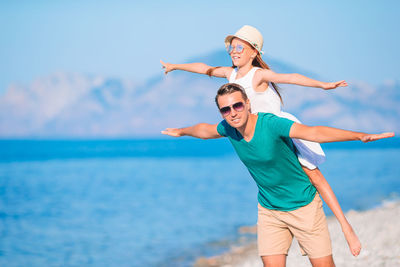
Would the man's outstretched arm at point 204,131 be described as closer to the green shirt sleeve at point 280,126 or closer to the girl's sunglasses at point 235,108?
the girl's sunglasses at point 235,108

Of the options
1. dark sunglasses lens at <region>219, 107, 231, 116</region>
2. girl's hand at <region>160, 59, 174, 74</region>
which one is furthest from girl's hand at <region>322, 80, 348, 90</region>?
girl's hand at <region>160, 59, 174, 74</region>

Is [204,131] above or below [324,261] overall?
above

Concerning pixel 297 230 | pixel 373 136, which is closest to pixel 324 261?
pixel 297 230

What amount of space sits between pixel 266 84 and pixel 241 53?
367 millimetres

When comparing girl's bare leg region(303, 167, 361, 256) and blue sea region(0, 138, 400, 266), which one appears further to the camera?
blue sea region(0, 138, 400, 266)

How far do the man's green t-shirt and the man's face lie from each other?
14 centimetres

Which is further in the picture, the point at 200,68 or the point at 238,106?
the point at 200,68

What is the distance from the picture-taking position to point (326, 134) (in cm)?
367

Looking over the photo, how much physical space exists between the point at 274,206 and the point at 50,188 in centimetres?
2923

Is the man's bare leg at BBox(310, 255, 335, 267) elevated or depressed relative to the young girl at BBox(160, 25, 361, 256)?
depressed

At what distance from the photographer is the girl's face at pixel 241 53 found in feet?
15.8

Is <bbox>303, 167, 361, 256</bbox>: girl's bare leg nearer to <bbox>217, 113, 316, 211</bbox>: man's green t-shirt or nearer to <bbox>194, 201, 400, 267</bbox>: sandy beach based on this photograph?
<bbox>217, 113, 316, 211</bbox>: man's green t-shirt

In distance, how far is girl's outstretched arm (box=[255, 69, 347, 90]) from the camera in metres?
4.05

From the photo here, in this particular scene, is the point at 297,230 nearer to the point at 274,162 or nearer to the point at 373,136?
the point at 274,162
